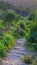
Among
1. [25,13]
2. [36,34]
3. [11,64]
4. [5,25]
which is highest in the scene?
[25,13]

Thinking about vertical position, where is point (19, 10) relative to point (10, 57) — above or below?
above

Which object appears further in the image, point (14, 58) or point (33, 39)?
point (33, 39)

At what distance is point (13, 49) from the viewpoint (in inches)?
532

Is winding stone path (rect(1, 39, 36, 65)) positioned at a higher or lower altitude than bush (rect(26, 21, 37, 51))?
lower

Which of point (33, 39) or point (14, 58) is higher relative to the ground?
point (33, 39)

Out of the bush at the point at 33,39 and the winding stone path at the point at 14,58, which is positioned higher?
A: the bush at the point at 33,39

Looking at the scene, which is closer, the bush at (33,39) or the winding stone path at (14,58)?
the winding stone path at (14,58)

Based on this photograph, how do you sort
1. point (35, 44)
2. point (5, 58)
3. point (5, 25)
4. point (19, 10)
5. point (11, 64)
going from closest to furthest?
point (11, 64)
point (5, 58)
point (35, 44)
point (5, 25)
point (19, 10)

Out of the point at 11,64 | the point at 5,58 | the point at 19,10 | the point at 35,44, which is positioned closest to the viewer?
the point at 11,64

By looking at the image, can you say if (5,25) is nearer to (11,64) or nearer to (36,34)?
(36,34)

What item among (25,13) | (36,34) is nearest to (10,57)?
(36,34)

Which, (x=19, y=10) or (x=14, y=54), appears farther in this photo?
(x=19, y=10)

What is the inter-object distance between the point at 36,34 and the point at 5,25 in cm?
1052

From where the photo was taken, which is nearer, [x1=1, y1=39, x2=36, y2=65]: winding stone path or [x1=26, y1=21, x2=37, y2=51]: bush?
[x1=1, y1=39, x2=36, y2=65]: winding stone path
